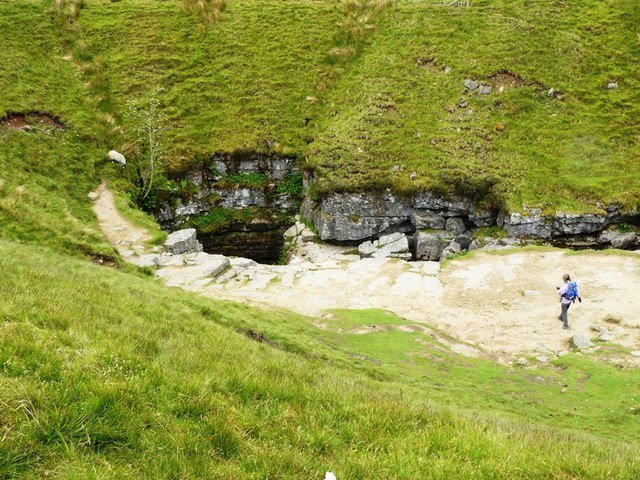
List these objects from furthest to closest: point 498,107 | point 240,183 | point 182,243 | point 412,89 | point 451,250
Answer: point 412,89 → point 240,183 → point 498,107 → point 451,250 → point 182,243

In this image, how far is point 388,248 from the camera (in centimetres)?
3428

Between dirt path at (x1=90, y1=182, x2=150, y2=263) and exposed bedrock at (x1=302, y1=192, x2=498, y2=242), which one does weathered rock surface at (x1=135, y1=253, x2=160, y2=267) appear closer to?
dirt path at (x1=90, y1=182, x2=150, y2=263)

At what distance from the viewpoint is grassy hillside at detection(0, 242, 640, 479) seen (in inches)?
196

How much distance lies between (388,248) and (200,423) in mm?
29241

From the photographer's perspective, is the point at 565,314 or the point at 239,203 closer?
the point at 565,314

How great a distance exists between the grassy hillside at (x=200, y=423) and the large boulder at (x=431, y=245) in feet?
88.6

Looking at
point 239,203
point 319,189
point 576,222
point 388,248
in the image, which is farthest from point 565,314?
point 239,203

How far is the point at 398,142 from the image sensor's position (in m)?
39.3

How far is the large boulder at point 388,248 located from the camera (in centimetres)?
3388

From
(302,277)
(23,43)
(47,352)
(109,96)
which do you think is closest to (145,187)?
(109,96)

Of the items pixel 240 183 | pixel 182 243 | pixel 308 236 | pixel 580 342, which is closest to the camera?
pixel 580 342

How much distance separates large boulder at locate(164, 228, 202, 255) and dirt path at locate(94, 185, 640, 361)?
184 cm

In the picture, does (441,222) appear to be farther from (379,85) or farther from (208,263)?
(208,263)

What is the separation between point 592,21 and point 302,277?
42.2m
